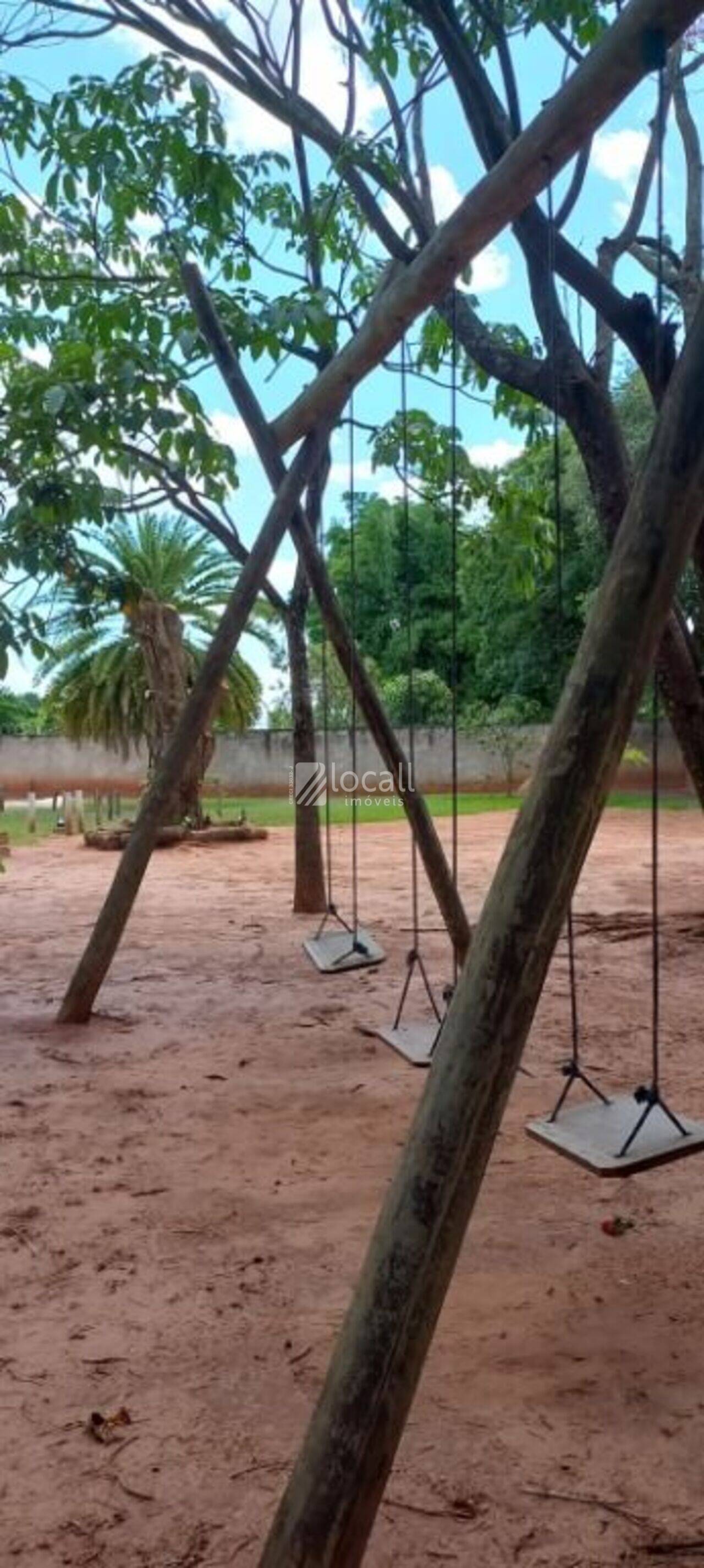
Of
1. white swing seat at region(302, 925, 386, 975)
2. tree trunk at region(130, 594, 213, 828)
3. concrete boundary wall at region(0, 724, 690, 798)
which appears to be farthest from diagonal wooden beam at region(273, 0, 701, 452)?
concrete boundary wall at region(0, 724, 690, 798)

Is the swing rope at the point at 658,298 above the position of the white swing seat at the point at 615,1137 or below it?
above

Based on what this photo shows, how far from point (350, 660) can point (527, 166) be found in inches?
103

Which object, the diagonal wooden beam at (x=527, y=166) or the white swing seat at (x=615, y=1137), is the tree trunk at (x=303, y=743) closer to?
the diagonal wooden beam at (x=527, y=166)

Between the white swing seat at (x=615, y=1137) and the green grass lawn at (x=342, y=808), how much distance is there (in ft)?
43.8

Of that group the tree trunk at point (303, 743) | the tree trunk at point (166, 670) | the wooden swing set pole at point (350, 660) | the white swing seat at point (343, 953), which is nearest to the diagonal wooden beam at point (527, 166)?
the wooden swing set pole at point (350, 660)

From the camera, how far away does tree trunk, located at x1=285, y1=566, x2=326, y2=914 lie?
707 cm

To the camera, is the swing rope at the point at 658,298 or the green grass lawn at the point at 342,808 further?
the green grass lawn at the point at 342,808

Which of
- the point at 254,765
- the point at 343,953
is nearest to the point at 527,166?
the point at 343,953

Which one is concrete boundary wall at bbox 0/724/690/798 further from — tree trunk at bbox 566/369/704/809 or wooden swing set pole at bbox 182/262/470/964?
tree trunk at bbox 566/369/704/809

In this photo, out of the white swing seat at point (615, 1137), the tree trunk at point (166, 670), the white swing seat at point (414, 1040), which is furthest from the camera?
the tree trunk at point (166, 670)

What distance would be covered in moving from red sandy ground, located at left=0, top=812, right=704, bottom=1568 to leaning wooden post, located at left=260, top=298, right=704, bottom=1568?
0.49 meters

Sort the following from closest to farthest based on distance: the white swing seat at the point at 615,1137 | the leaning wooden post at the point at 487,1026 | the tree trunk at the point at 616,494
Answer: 1. the leaning wooden post at the point at 487,1026
2. the white swing seat at the point at 615,1137
3. the tree trunk at the point at 616,494

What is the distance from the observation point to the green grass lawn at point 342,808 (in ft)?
57.2

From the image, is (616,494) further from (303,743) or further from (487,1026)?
(487,1026)
